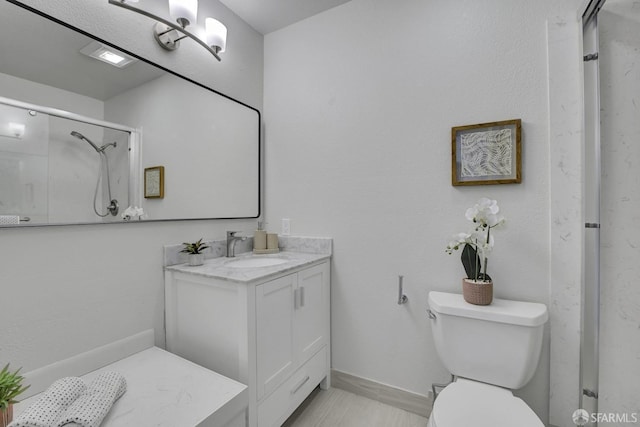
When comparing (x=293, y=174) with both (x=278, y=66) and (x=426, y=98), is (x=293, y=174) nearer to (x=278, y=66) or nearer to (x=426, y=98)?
(x=278, y=66)

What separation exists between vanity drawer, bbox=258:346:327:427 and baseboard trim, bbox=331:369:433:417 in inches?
5.0

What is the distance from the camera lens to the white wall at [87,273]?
38.5 inches

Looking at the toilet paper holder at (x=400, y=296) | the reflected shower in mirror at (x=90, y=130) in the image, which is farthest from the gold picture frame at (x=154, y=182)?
the toilet paper holder at (x=400, y=296)

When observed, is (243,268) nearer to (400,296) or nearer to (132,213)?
A: (132,213)

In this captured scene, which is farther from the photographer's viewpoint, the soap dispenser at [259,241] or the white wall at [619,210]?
the soap dispenser at [259,241]

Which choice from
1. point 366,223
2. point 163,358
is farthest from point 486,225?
point 163,358

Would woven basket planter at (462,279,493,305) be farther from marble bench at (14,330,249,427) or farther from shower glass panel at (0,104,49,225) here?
shower glass panel at (0,104,49,225)

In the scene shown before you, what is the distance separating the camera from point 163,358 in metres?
1.23

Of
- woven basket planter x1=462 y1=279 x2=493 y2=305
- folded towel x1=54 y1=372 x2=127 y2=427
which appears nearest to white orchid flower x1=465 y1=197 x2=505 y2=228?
woven basket planter x1=462 y1=279 x2=493 y2=305

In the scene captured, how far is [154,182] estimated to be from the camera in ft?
4.49

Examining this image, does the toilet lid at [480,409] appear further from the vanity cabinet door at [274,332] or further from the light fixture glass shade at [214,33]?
the light fixture glass shade at [214,33]

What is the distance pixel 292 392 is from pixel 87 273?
1.09m

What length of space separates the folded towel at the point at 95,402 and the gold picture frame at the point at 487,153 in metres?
1.64

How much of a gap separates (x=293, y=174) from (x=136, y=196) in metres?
0.95
